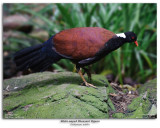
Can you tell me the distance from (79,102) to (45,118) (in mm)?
450

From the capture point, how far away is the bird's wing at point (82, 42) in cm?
310

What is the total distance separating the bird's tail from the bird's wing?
123mm

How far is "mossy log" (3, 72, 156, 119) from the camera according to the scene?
107 inches

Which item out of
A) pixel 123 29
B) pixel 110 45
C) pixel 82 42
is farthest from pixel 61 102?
pixel 123 29

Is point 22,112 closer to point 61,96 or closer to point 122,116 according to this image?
point 61,96

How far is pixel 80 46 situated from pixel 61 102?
0.80 metres

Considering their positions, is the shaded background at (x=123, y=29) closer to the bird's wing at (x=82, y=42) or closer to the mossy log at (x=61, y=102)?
the mossy log at (x=61, y=102)

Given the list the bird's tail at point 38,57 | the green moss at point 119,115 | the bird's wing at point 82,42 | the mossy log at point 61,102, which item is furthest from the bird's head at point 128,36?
the green moss at point 119,115

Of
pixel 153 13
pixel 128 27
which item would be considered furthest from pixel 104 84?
pixel 153 13

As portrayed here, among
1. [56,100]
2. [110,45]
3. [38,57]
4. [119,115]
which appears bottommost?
[119,115]

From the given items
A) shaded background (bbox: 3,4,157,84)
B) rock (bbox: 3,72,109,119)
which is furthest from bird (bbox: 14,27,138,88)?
shaded background (bbox: 3,4,157,84)

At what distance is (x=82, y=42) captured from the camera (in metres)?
3.12

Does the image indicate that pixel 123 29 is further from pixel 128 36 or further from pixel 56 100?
pixel 56 100

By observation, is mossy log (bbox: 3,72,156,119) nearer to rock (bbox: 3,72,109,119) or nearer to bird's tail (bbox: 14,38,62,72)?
rock (bbox: 3,72,109,119)
